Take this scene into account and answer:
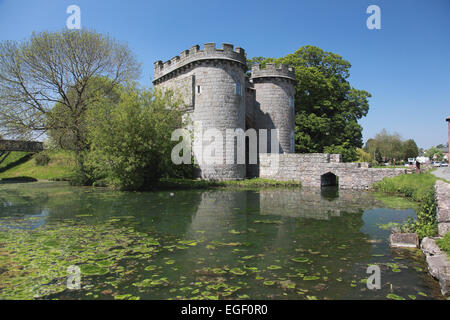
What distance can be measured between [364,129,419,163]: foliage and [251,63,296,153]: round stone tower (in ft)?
106

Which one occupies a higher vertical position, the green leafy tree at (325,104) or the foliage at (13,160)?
the green leafy tree at (325,104)

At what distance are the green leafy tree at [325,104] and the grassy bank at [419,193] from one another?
32.0 feet

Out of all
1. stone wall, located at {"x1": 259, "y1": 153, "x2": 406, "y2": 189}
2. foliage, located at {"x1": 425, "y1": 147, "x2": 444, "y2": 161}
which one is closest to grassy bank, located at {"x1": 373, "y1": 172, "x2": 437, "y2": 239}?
stone wall, located at {"x1": 259, "y1": 153, "x2": 406, "y2": 189}

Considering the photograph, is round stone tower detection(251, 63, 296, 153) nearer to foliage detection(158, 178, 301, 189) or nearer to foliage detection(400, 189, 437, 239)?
foliage detection(158, 178, 301, 189)

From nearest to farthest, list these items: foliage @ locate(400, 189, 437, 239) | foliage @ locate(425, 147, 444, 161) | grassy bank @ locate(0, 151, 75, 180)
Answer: foliage @ locate(400, 189, 437, 239), grassy bank @ locate(0, 151, 75, 180), foliage @ locate(425, 147, 444, 161)

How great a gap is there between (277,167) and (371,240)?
13383mm

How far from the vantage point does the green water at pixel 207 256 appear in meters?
3.65

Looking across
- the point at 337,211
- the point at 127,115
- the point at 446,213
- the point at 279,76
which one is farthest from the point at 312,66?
the point at 446,213

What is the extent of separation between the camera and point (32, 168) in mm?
29609

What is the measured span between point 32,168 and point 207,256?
31.4 m

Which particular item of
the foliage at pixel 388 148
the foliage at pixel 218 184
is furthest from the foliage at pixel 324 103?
the foliage at pixel 388 148

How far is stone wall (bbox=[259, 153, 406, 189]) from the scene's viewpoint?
1627 cm
